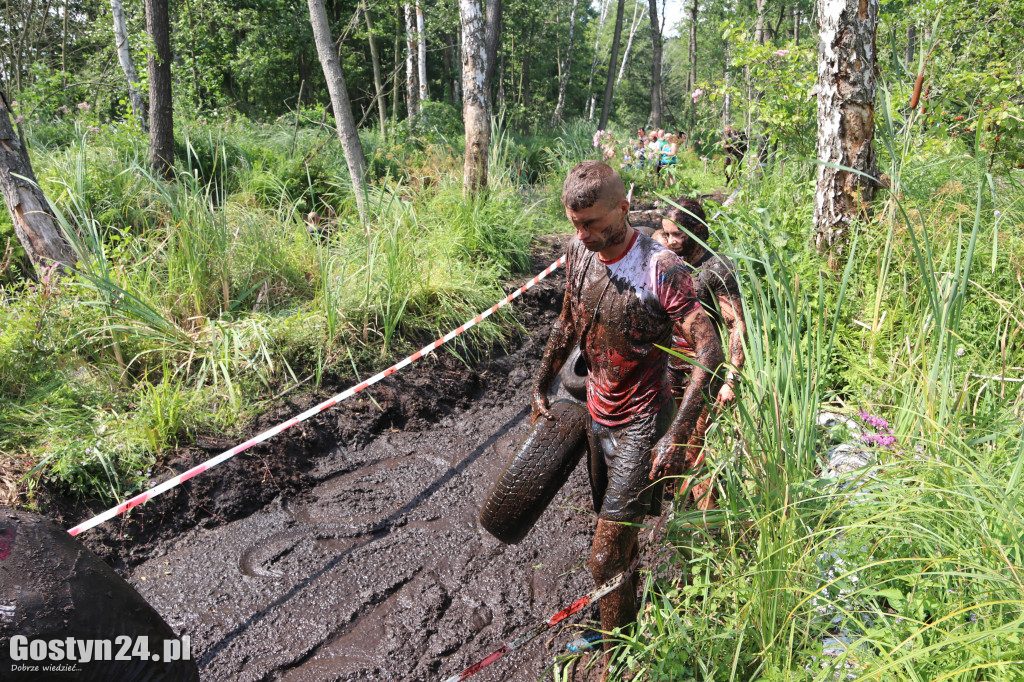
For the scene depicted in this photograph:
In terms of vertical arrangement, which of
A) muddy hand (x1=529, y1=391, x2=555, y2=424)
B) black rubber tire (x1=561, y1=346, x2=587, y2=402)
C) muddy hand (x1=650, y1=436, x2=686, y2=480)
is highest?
black rubber tire (x1=561, y1=346, x2=587, y2=402)

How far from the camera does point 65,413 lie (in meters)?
4.08

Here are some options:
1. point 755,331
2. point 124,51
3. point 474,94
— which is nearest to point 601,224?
point 755,331

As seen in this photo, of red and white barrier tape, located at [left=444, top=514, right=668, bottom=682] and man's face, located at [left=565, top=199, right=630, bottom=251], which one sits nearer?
man's face, located at [left=565, top=199, right=630, bottom=251]

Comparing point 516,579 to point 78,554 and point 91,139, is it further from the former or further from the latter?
point 91,139

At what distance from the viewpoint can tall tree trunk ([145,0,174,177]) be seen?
6660 millimetres

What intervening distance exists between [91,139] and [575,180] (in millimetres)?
7479

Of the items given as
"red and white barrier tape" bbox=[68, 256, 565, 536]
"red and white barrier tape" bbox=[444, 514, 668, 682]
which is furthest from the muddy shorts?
"red and white barrier tape" bbox=[68, 256, 565, 536]

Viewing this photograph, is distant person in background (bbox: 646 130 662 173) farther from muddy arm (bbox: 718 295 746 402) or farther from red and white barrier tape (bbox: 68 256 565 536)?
muddy arm (bbox: 718 295 746 402)

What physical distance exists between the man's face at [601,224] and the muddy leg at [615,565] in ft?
3.69

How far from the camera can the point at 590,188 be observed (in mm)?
2289

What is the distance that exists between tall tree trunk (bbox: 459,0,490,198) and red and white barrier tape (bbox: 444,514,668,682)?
5765 millimetres

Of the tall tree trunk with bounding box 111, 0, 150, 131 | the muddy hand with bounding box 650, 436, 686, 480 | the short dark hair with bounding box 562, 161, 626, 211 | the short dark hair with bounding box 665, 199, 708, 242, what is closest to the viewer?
the short dark hair with bounding box 562, 161, 626, 211

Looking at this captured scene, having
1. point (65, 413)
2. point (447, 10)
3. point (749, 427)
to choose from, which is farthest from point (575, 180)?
point (447, 10)

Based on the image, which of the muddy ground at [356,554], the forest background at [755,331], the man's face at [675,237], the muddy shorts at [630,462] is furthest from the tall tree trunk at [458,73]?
the muddy shorts at [630,462]
